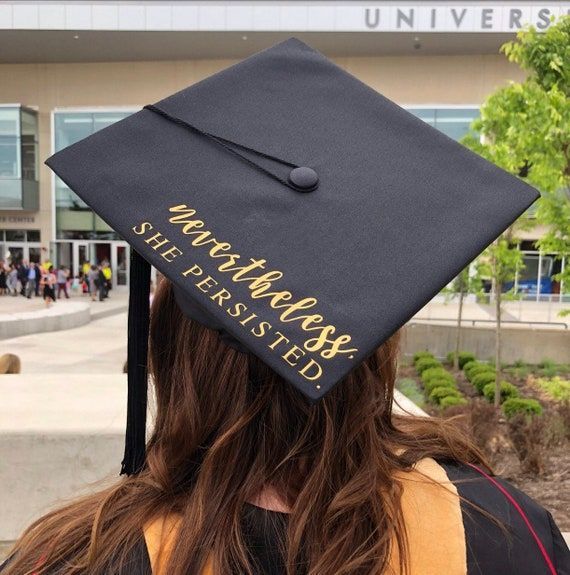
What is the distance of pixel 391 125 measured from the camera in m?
1.06

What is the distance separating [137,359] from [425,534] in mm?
603

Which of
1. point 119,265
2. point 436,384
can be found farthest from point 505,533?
point 119,265

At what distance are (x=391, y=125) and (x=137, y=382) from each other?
69 centimetres

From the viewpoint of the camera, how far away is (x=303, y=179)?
3.10 feet

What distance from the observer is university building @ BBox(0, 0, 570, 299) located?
2528 centimetres

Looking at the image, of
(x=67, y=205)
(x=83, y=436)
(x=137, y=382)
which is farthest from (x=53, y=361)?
(x=67, y=205)

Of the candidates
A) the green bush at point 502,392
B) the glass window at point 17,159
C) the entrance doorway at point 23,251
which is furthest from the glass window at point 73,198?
the green bush at point 502,392

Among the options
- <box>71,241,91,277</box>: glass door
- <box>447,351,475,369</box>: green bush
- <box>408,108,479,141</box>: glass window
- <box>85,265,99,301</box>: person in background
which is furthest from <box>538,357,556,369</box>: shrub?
<box>71,241,91,277</box>: glass door

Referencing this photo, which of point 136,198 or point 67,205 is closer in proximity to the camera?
point 136,198

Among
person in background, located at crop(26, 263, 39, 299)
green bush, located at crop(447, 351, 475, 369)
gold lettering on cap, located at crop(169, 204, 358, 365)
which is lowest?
green bush, located at crop(447, 351, 475, 369)

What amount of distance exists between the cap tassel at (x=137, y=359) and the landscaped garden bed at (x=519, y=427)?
1158 millimetres

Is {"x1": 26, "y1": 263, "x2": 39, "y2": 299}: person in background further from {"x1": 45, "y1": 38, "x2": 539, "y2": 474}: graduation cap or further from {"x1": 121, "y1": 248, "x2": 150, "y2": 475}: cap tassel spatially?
{"x1": 45, "y1": 38, "x2": 539, "y2": 474}: graduation cap

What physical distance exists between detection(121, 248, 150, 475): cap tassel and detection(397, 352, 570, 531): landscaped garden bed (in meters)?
1.16

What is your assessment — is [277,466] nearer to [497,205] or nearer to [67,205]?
[497,205]
